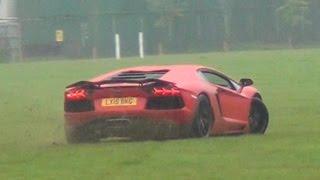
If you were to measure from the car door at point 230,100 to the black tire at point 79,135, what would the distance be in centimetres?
187

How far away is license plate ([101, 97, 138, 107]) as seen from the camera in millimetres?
15352

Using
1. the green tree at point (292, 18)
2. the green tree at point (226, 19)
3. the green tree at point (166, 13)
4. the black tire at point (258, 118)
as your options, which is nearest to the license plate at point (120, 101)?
the black tire at point (258, 118)

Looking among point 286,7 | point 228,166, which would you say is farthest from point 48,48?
point 228,166

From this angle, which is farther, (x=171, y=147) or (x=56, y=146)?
(x=56, y=146)

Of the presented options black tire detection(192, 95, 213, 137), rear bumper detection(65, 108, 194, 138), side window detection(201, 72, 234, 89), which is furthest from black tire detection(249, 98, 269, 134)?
rear bumper detection(65, 108, 194, 138)

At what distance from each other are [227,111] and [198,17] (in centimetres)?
5207

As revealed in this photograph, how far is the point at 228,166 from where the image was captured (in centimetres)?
1212

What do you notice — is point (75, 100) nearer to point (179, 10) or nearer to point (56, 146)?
point (56, 146)

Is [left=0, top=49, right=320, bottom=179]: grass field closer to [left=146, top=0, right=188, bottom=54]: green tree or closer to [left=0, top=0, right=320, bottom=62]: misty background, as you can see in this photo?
[left=0, top=0, right=320, bottom=62]: misty background

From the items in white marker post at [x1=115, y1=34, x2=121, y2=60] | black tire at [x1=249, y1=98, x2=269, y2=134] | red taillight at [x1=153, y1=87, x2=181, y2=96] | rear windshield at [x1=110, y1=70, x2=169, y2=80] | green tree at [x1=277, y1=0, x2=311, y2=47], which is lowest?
white marker post at [x1=115, y1=34, x2=121, y2=60]

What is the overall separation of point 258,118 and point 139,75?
230cm

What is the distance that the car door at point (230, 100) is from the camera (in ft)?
54.2

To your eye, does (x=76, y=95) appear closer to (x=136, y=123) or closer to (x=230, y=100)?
(x=136, y=123)

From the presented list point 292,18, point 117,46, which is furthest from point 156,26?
point 292,18
